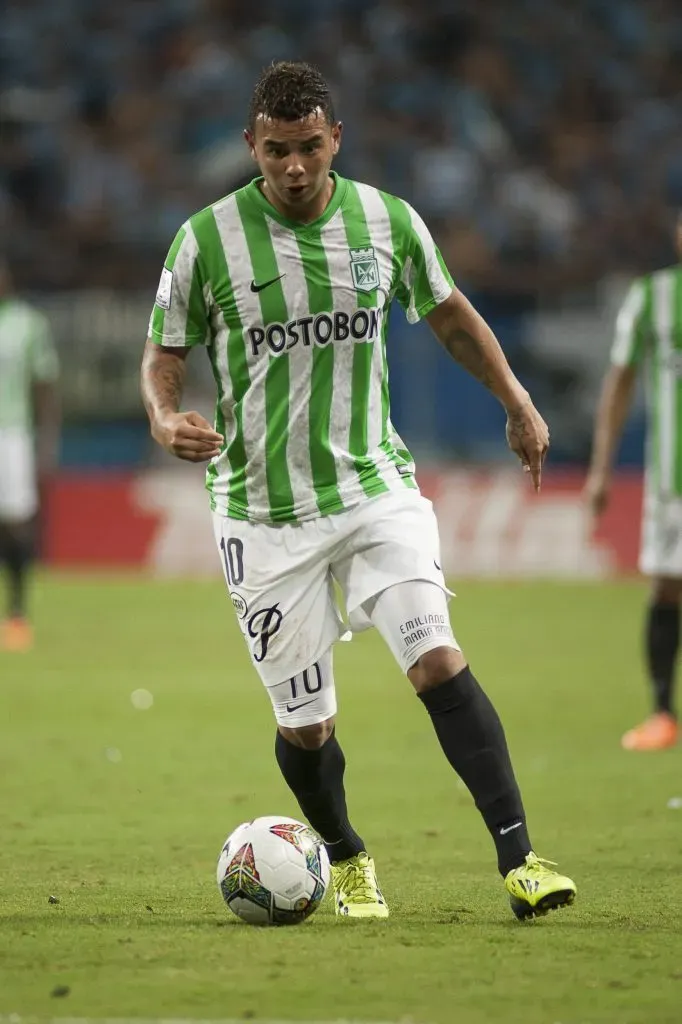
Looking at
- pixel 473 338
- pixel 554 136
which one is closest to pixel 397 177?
pixel 554 136

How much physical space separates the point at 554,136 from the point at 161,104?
4734 millimetres

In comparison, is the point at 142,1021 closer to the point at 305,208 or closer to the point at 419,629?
the point at 419,629

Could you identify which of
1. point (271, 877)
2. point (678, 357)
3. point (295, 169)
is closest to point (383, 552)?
point (271, 877)

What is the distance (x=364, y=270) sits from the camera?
484 cm

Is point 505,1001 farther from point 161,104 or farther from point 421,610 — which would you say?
point 161,104

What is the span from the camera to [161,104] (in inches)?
827

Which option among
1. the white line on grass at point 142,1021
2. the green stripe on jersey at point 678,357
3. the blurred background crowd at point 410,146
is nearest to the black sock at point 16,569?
the blurred background crowd at point 410,146

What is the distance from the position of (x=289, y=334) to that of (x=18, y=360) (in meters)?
8.81

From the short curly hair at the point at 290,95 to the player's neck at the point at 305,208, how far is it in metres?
0.20

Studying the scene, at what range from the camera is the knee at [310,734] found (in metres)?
4.93

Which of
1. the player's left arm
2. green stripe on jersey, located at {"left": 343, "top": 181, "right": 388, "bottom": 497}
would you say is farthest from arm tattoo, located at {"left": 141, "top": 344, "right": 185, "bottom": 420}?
the player's left arm

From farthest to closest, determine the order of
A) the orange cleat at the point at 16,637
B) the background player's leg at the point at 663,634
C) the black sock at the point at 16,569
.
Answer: the black sock at the point at 16,569 < the orange cleat at the point at 16,637 < the background player's leg at the point at 663,634

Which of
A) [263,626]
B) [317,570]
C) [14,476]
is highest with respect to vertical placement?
[317,570]

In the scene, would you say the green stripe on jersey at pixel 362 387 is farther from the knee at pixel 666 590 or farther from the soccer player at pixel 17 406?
the soccer player at pixel 17 406
